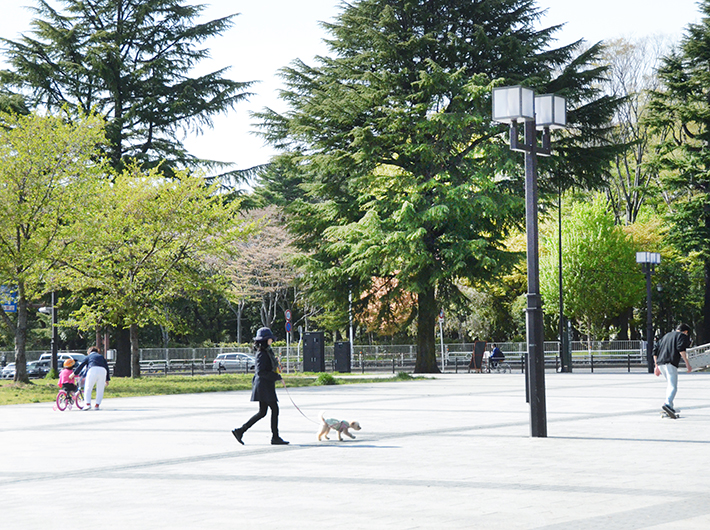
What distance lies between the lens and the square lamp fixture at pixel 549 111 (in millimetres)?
13070

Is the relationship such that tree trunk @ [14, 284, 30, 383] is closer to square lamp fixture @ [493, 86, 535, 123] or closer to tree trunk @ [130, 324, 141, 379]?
tree trunk @ [130, 324, 141, 379]

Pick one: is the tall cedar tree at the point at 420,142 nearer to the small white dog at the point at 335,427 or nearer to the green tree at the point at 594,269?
the green tree at the point at 594,269

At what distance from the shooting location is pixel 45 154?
30203mm

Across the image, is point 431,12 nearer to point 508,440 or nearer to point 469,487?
point 508,440

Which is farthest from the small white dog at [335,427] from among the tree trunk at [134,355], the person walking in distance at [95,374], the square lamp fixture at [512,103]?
the tree trunk at [134,355]

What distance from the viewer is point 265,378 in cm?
1273

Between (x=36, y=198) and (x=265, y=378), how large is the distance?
64.8 feet

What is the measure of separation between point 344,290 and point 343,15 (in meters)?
11.6

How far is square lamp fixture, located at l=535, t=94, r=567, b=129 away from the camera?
42.9ft

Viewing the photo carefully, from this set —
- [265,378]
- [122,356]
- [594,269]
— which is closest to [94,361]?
[265,378]

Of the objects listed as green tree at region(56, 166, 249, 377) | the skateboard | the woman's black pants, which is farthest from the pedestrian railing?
the woman's black pants

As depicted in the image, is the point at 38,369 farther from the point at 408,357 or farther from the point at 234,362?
the point at 408,357

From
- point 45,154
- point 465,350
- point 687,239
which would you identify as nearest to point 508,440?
point 45,154

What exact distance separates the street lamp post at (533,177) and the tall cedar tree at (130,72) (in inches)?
1130
